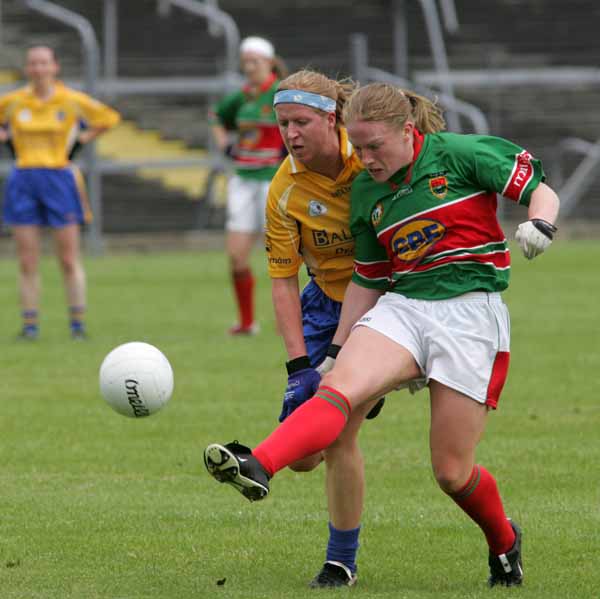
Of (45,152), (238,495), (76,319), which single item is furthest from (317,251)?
(45,152)

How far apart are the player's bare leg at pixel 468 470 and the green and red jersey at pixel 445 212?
39 cm

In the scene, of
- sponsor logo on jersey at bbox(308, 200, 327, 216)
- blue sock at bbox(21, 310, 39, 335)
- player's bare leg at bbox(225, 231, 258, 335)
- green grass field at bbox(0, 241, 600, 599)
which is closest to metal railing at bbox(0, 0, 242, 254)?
player's bare leg at bbox(225, 231, 258, 335)

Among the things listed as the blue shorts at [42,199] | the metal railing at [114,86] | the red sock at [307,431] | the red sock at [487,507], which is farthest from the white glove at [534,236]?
the metal railing at [114,86]

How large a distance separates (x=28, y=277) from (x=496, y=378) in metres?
8.20

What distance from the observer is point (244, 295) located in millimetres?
12867

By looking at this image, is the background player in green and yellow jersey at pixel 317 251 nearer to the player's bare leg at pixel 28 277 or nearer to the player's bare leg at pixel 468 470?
the player's bare leg at pixel 468 470

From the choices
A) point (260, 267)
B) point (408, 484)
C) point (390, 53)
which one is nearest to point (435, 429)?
point (408, 484)

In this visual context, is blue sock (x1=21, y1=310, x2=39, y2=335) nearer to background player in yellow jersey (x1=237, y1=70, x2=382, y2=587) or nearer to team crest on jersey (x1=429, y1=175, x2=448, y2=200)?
background player in yellow jersey (x1=237, y1=70, x2=382, y2=587)

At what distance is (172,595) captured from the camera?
204 inches

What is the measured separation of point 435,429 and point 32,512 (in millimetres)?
2243

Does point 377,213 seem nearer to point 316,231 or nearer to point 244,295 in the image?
point 316,231

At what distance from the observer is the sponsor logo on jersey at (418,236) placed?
5.21 m

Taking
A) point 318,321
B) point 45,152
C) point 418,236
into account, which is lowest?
point 45,152

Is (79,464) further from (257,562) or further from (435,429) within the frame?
(435,429)
